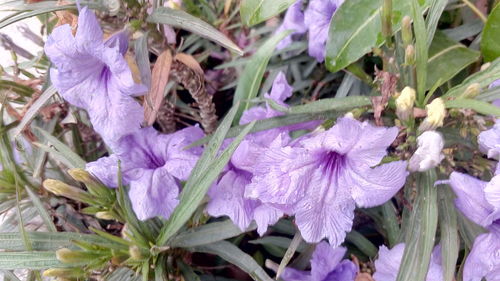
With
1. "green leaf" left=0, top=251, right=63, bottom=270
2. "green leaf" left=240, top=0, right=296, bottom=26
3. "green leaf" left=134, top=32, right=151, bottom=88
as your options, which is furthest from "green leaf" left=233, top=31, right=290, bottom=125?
"green leaf" left=0, top=251, right=63, bottom=270

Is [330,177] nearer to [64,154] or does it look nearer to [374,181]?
[374,181]

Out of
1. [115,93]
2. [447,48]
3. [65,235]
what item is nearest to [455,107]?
[447,48]

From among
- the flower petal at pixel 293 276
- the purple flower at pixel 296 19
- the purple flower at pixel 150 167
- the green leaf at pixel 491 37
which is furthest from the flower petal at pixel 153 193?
A: the green leaf at pixel 491 37

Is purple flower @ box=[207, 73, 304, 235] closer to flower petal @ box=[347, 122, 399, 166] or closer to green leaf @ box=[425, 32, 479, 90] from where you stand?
flower petal @ box=[347, 122, 399, 166]

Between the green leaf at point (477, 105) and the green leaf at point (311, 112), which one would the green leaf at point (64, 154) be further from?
the green leaf at point (477, 105)

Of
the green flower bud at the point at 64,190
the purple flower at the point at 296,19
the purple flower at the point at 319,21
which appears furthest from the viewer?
the purple flower at the point at 296,19

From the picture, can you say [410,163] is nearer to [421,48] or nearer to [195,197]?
[421,48]
